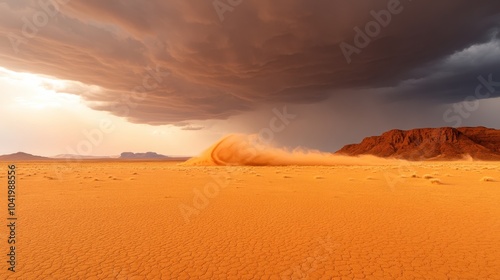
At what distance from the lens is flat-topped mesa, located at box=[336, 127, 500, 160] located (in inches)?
4699

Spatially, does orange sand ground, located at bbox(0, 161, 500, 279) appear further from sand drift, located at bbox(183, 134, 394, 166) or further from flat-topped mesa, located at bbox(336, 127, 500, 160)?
flat-topped mesa, located at bbox(336, 127, 500, 160)

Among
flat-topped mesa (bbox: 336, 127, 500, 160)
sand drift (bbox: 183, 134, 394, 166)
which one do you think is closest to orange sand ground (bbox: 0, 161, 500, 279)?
sand drift (bbox: 183, 134, 394, 166)

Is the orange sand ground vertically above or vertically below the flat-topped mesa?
below

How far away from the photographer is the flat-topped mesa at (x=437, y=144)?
392 feet

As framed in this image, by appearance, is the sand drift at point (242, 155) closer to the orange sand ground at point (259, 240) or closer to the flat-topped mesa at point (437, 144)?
the orange sand ground at point (259, 240)

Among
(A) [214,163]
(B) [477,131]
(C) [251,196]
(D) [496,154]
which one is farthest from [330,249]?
(B) [477,131]

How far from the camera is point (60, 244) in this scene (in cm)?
637

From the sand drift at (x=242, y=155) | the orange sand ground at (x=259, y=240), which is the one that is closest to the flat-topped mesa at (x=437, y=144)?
the sand drift at (x=242, y=155)

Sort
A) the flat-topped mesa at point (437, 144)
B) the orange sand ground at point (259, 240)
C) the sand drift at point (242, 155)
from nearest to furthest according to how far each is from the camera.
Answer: the orange sand ground at point (259, 240) < the sand drift at point (242, 155) < the flat-topped mesa at point (437, 144)

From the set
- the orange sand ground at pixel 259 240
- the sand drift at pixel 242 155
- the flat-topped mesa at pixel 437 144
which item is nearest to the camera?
the orange sand ground at pixel 259 240

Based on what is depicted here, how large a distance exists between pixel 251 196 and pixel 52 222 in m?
8.36

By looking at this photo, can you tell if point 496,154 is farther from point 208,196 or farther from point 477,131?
point 208,196

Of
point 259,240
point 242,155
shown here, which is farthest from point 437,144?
point 259,240

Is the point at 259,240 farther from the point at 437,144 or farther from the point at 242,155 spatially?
the point at 437,144
